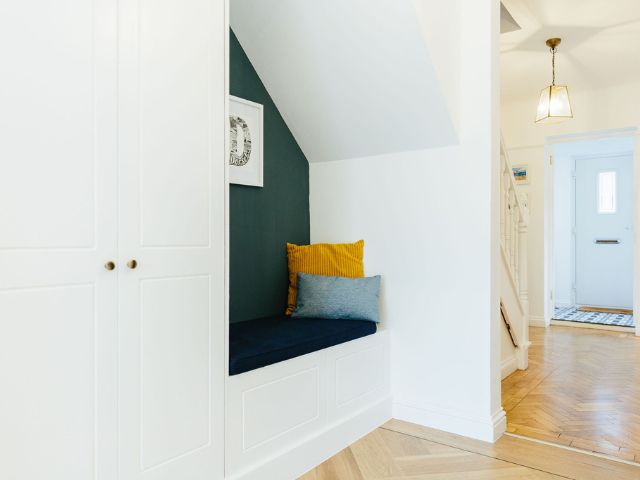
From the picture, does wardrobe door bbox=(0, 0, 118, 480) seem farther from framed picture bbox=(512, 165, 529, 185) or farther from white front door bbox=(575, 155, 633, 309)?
white front door bbox=(575, 155, 633, 309)

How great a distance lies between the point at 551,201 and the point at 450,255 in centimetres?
373

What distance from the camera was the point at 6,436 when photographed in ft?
4.05

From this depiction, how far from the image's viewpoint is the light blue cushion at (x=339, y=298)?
8.58 ft

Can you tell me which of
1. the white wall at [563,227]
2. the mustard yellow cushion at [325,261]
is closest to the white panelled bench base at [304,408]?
the mustard yellow cushion at [325,261]

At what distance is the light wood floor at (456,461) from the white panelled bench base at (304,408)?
3.9 inches

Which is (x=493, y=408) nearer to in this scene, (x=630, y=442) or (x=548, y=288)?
(x=630, y=442)

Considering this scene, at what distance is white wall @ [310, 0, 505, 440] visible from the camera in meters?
2.45

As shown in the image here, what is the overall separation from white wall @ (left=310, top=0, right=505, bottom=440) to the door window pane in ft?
17.2

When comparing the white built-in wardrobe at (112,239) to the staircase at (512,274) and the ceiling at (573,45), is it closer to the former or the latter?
the staircase at (512,274)

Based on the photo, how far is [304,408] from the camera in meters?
2.16

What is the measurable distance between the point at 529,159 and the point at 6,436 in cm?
553

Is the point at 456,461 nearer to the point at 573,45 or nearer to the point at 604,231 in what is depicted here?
the point at 573,45

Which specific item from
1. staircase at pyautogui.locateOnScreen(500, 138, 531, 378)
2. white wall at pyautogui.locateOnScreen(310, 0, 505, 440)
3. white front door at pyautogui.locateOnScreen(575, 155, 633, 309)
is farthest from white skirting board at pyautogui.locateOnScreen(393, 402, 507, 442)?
white front door at pyautogui.locateOnScreen(575, 155, 633, 309)

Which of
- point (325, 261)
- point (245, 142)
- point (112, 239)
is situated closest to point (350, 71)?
point (245, 142)
